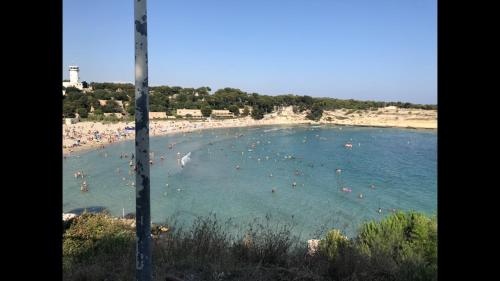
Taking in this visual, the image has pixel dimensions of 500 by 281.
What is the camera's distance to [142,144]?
5.08 ft

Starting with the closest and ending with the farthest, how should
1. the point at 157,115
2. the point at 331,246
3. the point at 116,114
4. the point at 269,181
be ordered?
the point at 331,246 < the point at 269,181 < the point at 116,114 < the point at 157,115

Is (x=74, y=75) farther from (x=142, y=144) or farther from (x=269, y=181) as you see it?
(x=142, y=144)

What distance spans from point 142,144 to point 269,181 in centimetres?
2957

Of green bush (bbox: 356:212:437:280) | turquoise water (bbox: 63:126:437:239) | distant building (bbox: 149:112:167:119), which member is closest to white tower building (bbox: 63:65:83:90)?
distant building (bbox: 149:112:167:119)

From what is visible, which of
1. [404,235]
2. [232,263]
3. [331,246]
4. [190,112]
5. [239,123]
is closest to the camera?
[232,263]

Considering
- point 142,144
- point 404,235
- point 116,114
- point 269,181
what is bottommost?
point 269,181

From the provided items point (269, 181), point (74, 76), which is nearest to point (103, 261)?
point (269, 181)

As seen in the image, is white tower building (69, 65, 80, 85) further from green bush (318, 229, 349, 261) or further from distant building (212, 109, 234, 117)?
green bush (318, 229, 349, 261)

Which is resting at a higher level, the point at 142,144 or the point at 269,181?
the point at 142,144

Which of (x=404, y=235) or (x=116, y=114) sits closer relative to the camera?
(x=404, y=235)

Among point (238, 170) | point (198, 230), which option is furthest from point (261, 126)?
point (198, 230)

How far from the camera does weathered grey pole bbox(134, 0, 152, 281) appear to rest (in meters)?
1.52

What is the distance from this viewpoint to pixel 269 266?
3.86 m
